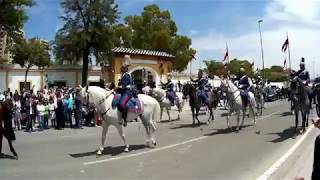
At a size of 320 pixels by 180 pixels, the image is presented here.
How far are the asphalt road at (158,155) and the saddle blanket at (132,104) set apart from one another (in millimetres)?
1301

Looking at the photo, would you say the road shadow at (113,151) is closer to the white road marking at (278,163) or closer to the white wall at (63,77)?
the white road marking at (278,163)

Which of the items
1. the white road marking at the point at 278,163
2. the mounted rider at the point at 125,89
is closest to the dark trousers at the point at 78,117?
the mounted rider at the point at 125,89

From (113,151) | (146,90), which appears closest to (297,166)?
(113,151)

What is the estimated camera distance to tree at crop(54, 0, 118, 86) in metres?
63.3

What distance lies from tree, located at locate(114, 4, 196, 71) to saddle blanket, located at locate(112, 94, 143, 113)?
5874cm

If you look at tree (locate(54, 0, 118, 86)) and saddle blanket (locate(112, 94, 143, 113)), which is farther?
tree (locate(54, 0, 118, 86))

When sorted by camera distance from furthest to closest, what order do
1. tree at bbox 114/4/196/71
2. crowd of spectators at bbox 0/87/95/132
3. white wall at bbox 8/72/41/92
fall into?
1. tree at bbox 114/4/196/71
2. white wall at bbox 8/72/41/92
3. crowd of spectators at bbox 0/87/95/132

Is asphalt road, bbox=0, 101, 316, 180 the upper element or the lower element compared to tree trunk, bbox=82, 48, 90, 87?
lower

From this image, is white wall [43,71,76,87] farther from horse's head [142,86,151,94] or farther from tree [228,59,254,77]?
horse's head [142,86,151,94]

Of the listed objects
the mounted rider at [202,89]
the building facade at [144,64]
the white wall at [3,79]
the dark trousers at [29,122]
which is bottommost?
the dark trousers at [29,122]

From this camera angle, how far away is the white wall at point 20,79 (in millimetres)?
57125

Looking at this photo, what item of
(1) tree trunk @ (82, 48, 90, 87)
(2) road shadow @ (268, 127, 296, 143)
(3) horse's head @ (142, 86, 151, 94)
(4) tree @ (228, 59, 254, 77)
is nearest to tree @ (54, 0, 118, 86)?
(1) tree trunk @ (82, 48, 90, 87)

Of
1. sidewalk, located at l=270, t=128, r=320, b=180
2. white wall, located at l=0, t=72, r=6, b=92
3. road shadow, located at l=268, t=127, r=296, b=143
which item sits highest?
white wall, located at l=0, t=72, r=6, b=92

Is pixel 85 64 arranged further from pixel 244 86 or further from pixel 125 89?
pixel 125 89
